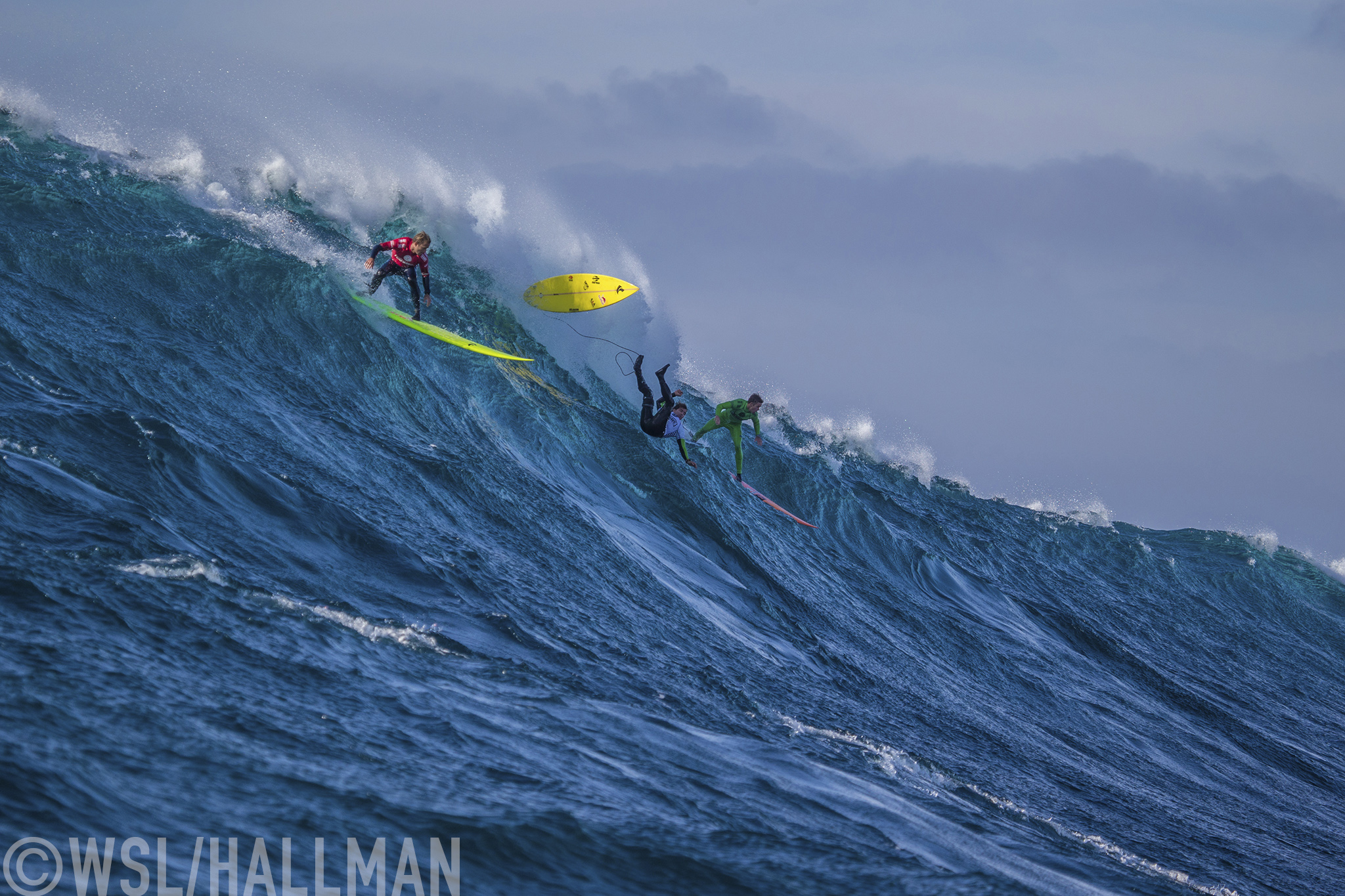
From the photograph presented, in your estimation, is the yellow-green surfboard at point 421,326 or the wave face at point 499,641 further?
the yellow-green surfboard at point 421,326

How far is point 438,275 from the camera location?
17984 millimetres

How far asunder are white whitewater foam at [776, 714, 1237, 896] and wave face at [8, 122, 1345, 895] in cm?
5

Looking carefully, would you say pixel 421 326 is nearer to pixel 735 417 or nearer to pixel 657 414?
pixel 657 414

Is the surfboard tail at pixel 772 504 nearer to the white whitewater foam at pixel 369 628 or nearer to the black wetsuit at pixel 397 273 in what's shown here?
the black wetsuit at pixel 397 273

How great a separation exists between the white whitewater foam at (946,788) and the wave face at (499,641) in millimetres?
46

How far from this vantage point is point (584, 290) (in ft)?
56.0

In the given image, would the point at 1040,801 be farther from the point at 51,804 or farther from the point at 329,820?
the point at 51,804

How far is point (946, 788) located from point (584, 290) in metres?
11.5

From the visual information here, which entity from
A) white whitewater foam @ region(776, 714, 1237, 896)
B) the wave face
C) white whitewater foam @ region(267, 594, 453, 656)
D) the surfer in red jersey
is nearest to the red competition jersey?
the surfer in red jersey

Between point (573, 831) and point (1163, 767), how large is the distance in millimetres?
8342

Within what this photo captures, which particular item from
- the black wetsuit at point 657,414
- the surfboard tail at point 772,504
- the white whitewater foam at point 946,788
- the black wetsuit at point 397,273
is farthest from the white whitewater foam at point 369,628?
the surfboard tail at point 772,504

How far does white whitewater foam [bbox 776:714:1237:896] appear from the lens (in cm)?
689

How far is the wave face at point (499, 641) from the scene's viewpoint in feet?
14.5

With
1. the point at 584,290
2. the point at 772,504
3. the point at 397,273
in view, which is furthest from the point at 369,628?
the point at 584,290
